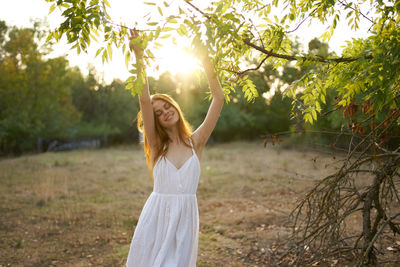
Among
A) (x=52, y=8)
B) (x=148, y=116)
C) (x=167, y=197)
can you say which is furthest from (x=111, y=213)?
(x=52, y=8)

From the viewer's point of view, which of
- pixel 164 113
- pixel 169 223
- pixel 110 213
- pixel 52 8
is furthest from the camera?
pixel 110 213

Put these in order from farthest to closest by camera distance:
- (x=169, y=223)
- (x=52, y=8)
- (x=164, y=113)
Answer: (x=164, y=113) < (x=169, y=223) < (x=52, y=8)

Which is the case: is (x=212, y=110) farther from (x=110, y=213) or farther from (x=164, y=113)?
(x=110, y=213)

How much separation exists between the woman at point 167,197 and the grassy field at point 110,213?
4.08ft

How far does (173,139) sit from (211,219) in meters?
4.36

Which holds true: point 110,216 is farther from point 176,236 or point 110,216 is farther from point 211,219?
point 176,236

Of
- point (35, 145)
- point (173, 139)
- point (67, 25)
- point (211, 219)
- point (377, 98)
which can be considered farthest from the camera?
point (35, 145)

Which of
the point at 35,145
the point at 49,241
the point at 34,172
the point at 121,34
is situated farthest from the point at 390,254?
the point at 35,145

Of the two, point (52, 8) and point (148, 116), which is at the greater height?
point (52, 8)

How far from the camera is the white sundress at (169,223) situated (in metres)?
2.30

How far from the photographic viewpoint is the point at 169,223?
2.32m

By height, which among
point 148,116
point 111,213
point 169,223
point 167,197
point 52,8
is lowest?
point 111,213

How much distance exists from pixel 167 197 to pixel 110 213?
500cm

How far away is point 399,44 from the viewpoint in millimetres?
1825
